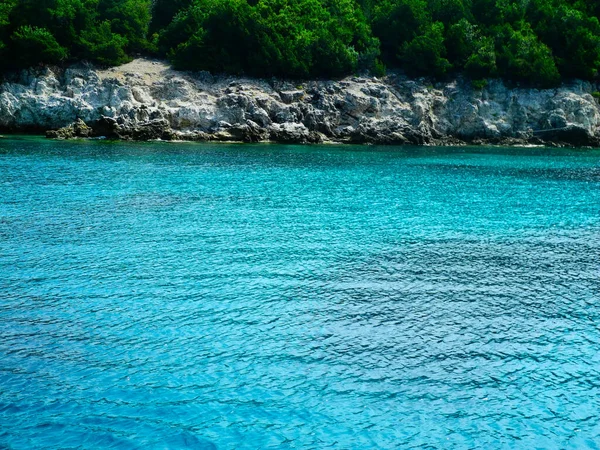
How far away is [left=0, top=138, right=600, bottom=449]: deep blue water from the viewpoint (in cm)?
1148

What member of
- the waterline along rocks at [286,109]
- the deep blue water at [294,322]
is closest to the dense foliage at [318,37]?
the waterline along rocks at [286,109]

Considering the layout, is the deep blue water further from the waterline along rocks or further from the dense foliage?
the dense foliage

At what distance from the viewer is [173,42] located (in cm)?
7869

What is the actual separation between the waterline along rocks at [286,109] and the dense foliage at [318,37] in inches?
86.0

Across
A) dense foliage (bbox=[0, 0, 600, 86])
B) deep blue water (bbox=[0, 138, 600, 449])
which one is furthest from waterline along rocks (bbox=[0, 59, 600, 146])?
deep blue water (bbox=[0, 138, 600, 449])

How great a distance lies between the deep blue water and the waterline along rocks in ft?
114

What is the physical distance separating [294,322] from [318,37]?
6554 cm

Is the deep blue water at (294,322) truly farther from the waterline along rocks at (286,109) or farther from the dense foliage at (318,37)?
the dense foliage at (318,37)

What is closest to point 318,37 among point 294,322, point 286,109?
point 286,109

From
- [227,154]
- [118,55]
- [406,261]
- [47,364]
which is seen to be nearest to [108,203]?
[406,261]

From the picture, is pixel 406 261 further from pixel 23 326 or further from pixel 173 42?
pixel 173 42

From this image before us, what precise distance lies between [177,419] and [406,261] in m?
11.9

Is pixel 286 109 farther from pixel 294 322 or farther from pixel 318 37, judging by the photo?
pixel 294 322

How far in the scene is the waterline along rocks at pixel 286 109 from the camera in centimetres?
6650
